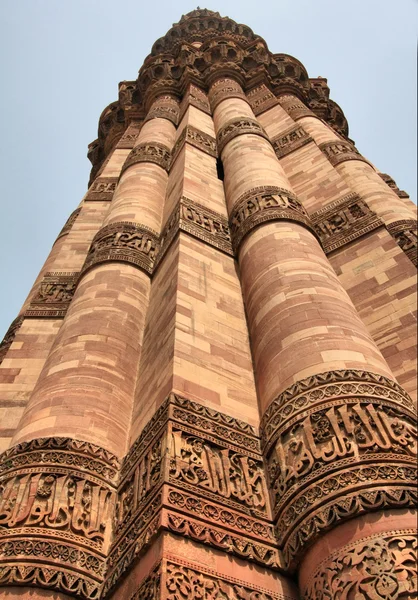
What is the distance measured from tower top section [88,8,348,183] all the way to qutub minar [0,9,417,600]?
7.06m

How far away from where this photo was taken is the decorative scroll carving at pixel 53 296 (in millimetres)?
9469

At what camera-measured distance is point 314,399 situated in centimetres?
493

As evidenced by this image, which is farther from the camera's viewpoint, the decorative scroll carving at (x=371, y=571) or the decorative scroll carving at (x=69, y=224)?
the decorative scroll carving at (x=69, y=224)

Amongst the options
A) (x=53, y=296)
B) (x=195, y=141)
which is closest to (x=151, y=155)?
(x=195, y=141)

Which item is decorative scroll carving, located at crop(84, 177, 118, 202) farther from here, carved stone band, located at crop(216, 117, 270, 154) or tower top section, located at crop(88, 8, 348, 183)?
tower top section, located at crop(88, 8, 348, 183)

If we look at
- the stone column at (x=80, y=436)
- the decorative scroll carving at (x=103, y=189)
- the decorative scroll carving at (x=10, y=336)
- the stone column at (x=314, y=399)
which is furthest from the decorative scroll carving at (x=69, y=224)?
the stone column at (x=314, y=399)

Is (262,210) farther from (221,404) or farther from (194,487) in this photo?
(194,487)

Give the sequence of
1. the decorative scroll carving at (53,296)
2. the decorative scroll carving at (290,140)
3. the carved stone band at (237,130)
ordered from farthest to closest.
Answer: the decorative scroll carving at (290,140) < the carved stone band at (237,130) < the decorative scroll carving at (53,296)

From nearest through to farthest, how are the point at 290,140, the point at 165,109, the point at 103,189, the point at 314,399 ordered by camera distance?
the point at 314,399
the point at 290,140
the point at 103,189
the point at 165,109

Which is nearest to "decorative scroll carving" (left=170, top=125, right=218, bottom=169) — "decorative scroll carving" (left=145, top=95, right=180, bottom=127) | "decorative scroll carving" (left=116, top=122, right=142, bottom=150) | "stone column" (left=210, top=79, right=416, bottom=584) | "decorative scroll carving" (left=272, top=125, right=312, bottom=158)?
"decorative scroll carving" (left=272, top=125, right=312, bottom=158)

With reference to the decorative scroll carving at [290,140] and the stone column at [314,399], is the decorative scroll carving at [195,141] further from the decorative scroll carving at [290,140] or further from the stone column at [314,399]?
the stone column at [314,399]

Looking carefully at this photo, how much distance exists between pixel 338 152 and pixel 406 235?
444 cm

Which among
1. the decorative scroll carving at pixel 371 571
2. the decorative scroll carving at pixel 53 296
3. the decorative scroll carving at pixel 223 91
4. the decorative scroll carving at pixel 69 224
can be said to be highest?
the decorative scroll carving at pixel 223 91

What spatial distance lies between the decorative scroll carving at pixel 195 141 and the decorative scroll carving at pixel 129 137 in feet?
11.3
